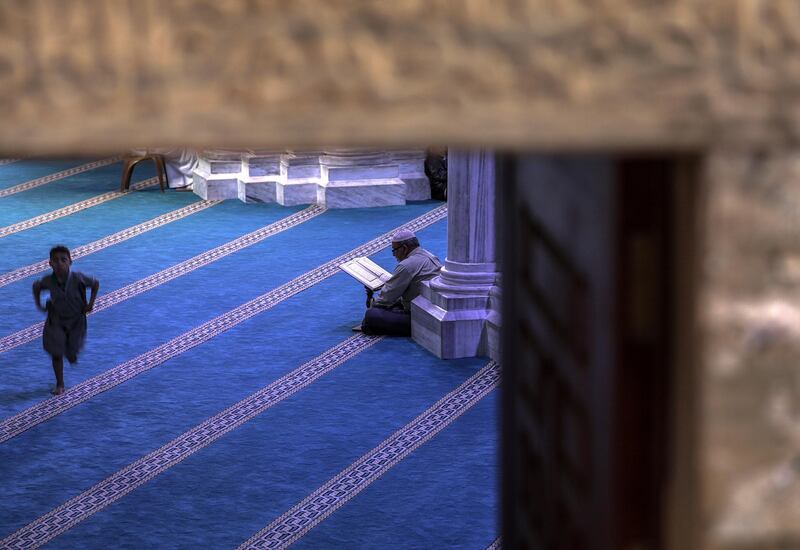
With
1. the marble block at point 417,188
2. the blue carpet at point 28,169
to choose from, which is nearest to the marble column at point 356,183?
the marble block at point 417,188

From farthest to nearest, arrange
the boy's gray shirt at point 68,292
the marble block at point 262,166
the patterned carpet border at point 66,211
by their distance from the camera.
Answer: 1. the marble block at point 262,166
2. the patterned carpet border at point 66,211
3. the boy's gray shirt at point 68,292

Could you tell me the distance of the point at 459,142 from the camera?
2.35 feet

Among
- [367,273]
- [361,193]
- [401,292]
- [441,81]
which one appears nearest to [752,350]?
[441,81]

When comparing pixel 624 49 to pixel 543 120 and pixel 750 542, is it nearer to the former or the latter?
pixel 543 120

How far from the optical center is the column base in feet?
22.5

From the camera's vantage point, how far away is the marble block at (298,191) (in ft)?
35.6

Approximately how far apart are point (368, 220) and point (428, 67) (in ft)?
31.2

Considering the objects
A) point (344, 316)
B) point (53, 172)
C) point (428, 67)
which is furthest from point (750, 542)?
point (53, 172)

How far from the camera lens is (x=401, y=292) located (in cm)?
737

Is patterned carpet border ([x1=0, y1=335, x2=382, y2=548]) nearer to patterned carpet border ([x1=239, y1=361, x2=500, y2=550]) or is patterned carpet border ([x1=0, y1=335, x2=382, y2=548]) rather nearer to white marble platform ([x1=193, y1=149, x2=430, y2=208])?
patterned carpet border ([x1=239, y1=361, x2=500, y2=550])

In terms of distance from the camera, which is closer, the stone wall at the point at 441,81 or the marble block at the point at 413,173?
the stone wall at the point at 441,81

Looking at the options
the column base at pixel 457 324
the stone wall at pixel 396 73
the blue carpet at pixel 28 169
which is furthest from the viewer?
the blue carpet at pixel 28 169

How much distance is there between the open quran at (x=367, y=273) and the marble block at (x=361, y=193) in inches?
107

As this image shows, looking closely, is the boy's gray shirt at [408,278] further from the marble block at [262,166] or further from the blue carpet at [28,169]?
the blue carpet at [28,169]
